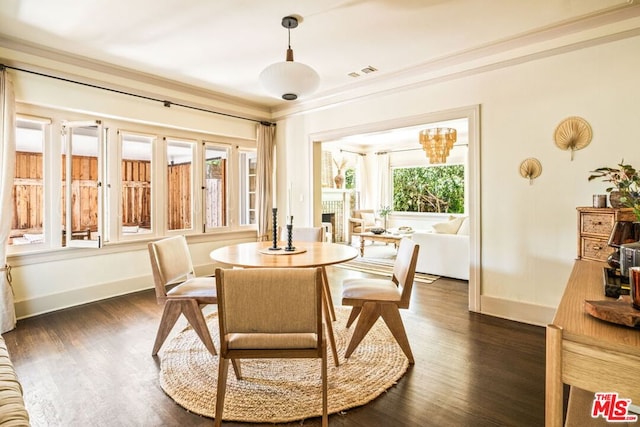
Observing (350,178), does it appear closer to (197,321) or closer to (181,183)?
(181,183)

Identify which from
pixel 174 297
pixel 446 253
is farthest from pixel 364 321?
pixel 446 253

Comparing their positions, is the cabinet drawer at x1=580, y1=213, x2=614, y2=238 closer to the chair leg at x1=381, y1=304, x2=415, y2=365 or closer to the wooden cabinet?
the wooden cabinet

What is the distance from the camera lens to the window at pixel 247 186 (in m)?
5.37

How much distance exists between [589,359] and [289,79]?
213 centimetres

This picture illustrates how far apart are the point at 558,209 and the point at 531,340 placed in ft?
3.79

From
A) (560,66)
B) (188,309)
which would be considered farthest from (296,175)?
(560,66)

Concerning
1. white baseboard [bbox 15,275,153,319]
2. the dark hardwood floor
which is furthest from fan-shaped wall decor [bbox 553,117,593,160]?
white baseboard [bbox 15,275,153,319]

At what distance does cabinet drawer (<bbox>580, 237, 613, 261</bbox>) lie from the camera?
2.14 m

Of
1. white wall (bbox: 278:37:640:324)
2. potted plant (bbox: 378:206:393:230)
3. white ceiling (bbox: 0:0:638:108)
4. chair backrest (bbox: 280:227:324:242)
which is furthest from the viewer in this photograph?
potted plant (bbox: 378:206:393:230)

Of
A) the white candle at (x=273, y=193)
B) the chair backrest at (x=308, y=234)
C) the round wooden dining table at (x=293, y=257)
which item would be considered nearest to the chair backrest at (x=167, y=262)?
the round wooden dining table at (x=293, y=257)

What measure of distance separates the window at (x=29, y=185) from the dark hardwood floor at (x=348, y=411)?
2.86ft

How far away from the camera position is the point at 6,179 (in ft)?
9.78

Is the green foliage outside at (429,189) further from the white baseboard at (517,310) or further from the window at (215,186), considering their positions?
the window at (215,186)

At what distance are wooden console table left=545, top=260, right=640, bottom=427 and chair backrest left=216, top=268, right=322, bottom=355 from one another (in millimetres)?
913
